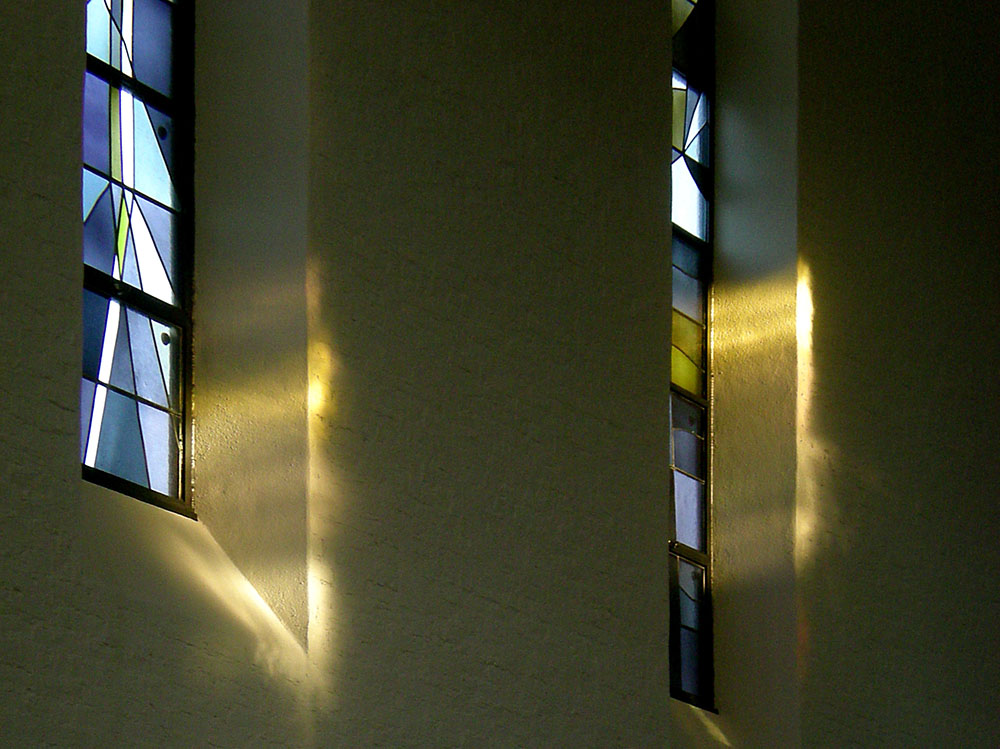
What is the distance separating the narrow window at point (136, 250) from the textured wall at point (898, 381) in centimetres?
268

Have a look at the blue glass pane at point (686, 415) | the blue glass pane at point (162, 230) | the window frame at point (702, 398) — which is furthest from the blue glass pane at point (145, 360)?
the blue glass pane at point (686, 415)

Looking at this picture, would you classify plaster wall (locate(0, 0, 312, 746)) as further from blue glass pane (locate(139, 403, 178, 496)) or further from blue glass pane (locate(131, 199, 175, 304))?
blue glass pane (locate(131, 199, 175, 304))

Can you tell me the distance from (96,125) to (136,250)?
0.36 m

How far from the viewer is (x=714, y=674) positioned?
6590mm

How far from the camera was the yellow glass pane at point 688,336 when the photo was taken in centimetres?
683

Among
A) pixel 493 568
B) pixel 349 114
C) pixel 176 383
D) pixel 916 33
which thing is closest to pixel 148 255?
pixel 176 383

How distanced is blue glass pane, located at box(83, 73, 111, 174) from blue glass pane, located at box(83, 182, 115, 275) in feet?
0.30

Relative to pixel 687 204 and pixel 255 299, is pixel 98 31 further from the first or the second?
pixel 687 204

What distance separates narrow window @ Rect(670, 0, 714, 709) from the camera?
6.58 metres

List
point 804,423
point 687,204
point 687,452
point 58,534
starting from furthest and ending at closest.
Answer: point 687,204
point 687,452
point 804,423
point 58,534

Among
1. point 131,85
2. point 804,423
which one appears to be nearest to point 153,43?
point 131,85

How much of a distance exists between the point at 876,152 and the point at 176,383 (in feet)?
11.2

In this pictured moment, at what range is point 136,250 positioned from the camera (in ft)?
15.6

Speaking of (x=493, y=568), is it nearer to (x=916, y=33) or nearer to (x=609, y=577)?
(x=609, y=577)
